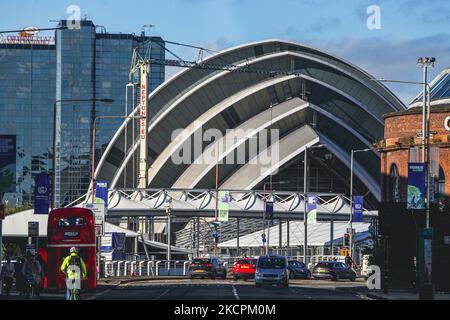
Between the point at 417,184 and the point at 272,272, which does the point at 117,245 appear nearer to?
the point at 272,272

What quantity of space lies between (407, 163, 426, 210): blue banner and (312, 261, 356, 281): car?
31.8 m

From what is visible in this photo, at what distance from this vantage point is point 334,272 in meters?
85.1

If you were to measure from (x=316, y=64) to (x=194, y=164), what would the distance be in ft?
63.7

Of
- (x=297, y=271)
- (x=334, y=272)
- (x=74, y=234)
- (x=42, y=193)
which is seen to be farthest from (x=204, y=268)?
(x=74, y=234)

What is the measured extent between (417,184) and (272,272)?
1419 cm

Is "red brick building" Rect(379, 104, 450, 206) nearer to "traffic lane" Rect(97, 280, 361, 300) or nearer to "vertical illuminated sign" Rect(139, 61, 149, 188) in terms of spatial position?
"traffic lane" Rect(97, 280, 361, 300)

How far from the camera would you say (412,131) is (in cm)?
7769

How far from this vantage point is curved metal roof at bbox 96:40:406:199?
5384 inches

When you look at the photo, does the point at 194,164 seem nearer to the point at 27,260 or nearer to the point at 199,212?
the point at 199,212

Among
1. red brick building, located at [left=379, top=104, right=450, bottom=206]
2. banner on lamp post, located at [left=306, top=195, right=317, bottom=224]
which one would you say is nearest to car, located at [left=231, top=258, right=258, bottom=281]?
red brick building, located at [left=379, top=104, right=450, bottom=206]

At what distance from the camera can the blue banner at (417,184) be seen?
175 feet
